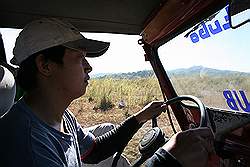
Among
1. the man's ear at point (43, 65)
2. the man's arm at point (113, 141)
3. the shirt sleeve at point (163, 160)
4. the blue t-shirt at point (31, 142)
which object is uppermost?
the man's ear at point (43, 65)

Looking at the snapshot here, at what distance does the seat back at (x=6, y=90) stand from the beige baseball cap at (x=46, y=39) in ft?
0.36

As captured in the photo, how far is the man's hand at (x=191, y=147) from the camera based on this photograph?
46.6 inches

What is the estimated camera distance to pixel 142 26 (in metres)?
2.71

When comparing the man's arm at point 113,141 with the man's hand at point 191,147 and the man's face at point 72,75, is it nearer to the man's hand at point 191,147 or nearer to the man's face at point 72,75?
the man's face at point 72,75

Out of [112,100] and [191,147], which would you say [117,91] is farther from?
[191,147]

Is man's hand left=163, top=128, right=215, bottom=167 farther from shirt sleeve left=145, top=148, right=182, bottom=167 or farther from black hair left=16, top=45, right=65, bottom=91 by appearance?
black hair left=16, top=45, right=65, bottom=91

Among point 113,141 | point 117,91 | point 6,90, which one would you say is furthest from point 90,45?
point 117,91

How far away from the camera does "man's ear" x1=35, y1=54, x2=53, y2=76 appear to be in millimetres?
1566

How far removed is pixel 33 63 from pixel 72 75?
0.18 metres

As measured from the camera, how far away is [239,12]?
1.36m

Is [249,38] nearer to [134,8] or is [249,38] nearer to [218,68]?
[218,68]

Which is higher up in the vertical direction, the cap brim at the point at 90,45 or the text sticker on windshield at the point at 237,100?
the cap brim at the point at 90,45

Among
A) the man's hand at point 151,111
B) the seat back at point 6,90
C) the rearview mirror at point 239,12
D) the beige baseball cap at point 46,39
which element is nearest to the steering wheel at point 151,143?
the man's hand at point 151,111

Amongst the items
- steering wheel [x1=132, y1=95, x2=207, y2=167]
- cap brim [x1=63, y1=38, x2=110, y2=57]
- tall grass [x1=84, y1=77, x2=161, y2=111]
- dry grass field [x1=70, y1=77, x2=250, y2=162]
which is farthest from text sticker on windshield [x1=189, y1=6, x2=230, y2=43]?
tall grass [x1=84, y1=77, x2=161, y2=111]
